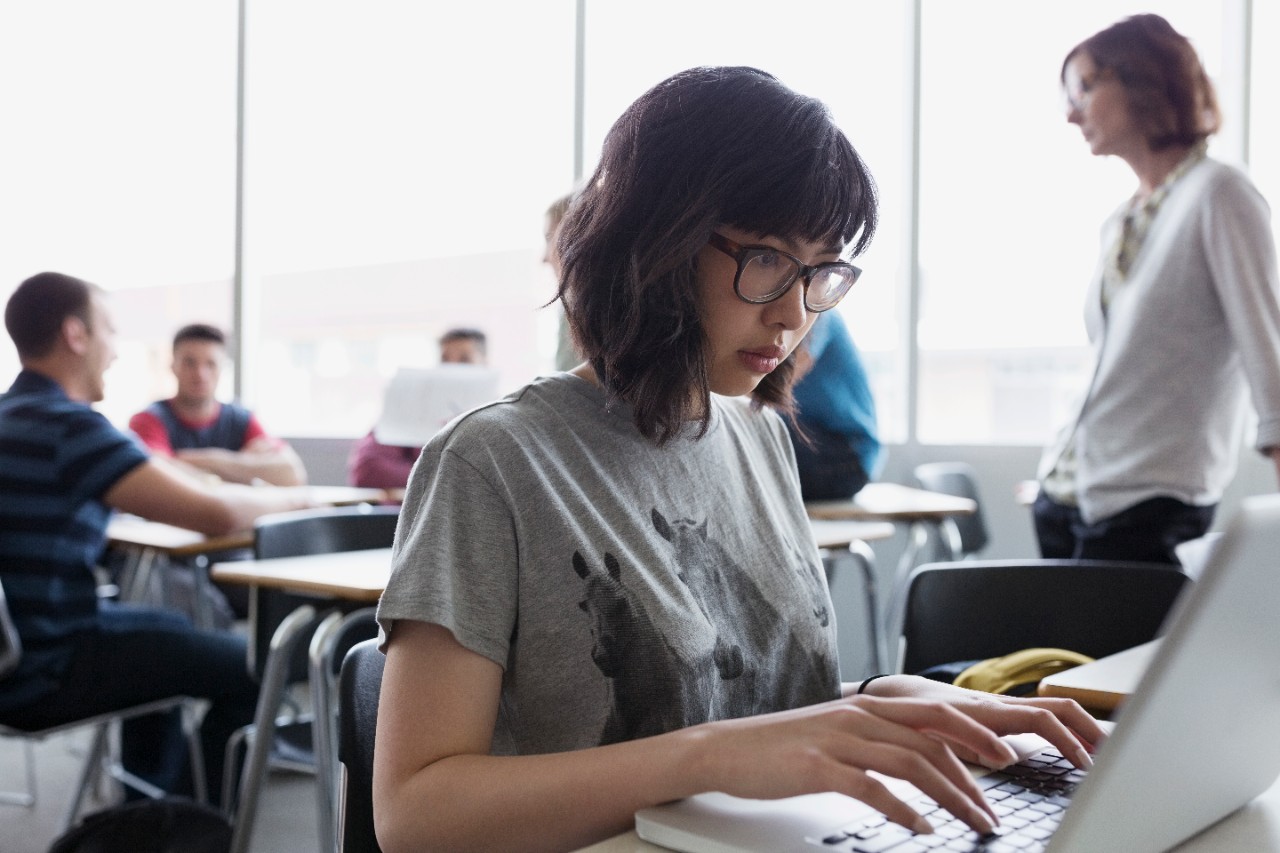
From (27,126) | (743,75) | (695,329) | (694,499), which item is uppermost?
(27,126)

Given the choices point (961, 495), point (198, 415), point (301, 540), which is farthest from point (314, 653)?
point (198, 415)

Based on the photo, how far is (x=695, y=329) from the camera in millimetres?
998

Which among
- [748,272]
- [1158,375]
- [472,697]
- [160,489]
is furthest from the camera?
[160,489]

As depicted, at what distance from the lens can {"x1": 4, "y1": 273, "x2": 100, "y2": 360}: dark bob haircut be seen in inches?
98.2

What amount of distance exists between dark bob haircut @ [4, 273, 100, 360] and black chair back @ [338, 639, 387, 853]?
6.06 ft

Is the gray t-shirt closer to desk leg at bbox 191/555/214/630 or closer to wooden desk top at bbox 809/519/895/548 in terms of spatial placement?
wooden desk top at bbox 809/519/895/548

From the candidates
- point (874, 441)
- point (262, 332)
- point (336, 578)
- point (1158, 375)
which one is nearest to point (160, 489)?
point (336, 578)

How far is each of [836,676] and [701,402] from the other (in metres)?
0.30

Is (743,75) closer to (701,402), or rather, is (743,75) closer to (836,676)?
(701,402)

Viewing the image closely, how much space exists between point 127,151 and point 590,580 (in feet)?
18.1

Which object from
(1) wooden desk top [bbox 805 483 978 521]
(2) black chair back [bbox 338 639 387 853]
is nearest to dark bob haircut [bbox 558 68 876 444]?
(2) black chair back [bbox 338 639 387 853]

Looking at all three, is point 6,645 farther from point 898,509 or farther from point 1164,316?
point 1164,316

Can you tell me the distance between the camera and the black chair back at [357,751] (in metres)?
0.94

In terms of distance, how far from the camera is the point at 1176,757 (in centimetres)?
56
